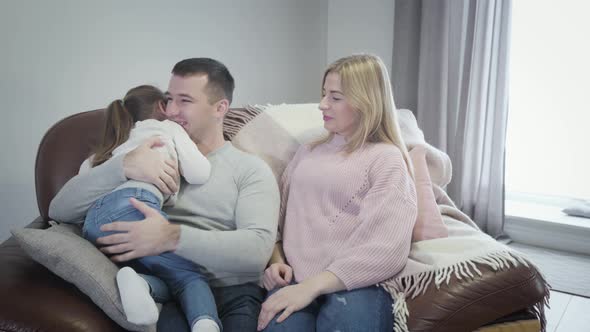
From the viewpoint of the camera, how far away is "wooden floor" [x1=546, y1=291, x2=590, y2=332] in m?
2.20

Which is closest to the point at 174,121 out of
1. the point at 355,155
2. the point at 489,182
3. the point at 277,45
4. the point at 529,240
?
the point at 355,155

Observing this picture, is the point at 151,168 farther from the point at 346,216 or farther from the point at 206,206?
the point at 346,216

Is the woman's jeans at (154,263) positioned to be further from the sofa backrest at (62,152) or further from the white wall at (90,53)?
the white wall at (90,53)

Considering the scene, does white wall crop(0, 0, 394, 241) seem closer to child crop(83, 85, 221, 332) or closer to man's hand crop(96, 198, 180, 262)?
child crop(83, 85, 221, 332)

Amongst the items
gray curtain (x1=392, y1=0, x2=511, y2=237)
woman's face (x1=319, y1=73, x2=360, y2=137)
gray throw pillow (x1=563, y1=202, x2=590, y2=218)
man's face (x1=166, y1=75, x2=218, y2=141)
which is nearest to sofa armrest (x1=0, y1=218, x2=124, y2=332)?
man's face (x1=166, y1=75, x2=218, y2=141)

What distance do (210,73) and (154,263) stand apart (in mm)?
572

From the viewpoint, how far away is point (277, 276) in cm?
146

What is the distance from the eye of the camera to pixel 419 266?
137 centimetres

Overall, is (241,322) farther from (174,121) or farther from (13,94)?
(13,94)

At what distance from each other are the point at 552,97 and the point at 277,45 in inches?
64.6

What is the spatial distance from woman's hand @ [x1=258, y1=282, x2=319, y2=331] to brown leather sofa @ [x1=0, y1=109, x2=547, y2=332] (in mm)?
249

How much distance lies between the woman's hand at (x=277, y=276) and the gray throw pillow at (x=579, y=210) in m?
2.27

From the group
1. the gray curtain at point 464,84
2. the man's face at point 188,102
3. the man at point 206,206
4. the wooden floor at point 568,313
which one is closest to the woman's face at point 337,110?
the man at point 206,206

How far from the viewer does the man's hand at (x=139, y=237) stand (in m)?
1.30
